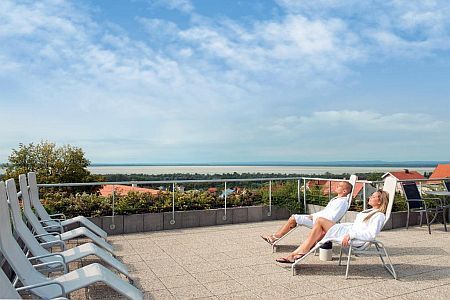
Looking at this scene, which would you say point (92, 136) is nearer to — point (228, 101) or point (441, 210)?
point (228, 101)

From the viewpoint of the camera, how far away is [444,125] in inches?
779

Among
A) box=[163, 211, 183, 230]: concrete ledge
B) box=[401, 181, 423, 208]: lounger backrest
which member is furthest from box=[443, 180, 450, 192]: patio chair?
box=[163, 211, 183, 230]: concrete ledge

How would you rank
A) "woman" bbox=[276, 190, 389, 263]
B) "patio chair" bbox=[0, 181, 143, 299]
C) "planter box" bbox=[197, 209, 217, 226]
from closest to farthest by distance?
1. "patio chair" bbox=[0, 181, 143, 299]
2. "woman" bbox=[276, 190, 389, 263]
3. "planter box" bbox=[197, 209, 217, 226]

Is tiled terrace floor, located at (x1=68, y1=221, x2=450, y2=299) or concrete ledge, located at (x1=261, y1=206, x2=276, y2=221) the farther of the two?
concrete ledge, located at (x1=261, y1=206, x2=276, y2=221)

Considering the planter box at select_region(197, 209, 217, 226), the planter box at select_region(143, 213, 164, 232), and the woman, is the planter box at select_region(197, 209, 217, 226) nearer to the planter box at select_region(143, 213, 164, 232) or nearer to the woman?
the planter box at select_region(143, 213, 164, 232)

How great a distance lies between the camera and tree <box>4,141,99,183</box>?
1744cm

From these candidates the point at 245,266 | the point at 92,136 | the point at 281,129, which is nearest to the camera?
the point at 245,266

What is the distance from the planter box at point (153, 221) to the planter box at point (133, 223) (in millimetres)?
78

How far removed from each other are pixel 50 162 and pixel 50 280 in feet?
51.0

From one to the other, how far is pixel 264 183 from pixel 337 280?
192 inches

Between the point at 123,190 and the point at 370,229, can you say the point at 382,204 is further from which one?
the point at 123,190

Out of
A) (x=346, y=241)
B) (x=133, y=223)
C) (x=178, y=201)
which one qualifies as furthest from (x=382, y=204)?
(x=133, y=223)

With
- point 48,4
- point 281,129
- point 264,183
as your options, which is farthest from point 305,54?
point 281,129

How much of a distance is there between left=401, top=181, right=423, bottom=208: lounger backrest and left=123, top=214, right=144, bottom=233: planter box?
17.0 feet
